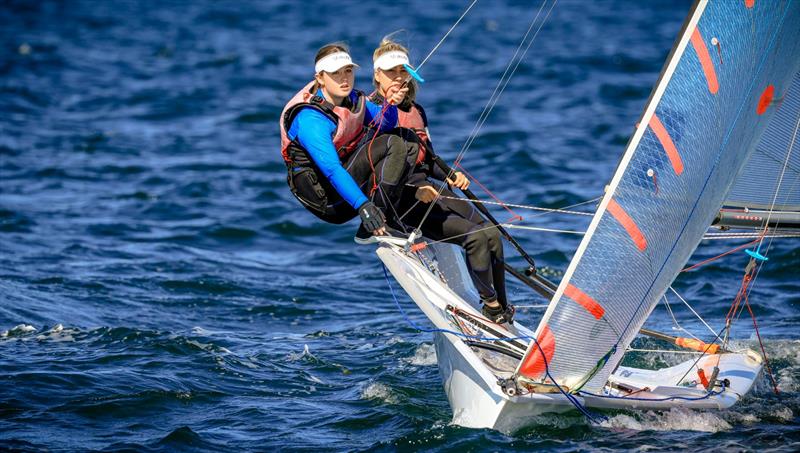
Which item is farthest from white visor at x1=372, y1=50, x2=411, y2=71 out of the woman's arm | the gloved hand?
the gloved hand

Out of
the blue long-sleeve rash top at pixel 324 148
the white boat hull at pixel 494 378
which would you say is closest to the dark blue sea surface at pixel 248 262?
the white boat hull at pixel 494 378

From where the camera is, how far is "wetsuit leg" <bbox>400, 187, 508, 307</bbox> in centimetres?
582

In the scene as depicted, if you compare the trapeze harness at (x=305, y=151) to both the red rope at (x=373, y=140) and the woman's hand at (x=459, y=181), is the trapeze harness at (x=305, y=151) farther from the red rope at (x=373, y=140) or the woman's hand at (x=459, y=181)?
the woman's hand at (x=459, y=181)

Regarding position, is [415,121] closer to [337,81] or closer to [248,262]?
[337,81]

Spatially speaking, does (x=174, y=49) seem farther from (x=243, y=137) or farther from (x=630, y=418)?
(x=630, y=418)

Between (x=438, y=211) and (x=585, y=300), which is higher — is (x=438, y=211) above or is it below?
above

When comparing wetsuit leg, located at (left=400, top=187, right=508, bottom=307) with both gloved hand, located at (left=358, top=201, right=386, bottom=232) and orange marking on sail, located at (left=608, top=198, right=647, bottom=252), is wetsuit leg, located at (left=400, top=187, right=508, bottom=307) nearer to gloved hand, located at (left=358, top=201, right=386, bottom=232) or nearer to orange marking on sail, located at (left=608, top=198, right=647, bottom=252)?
gloved hand, located at (left=358, top=201, right=386, bottom=232)

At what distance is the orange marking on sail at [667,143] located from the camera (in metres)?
5.06

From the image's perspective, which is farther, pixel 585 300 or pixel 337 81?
pixel 337 81

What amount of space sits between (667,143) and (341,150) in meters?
1.83

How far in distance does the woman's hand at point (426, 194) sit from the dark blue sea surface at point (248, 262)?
87cm

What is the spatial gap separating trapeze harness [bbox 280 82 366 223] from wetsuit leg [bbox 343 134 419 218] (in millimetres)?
124

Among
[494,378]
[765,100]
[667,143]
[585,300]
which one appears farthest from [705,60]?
[494,378]

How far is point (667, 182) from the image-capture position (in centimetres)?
518
